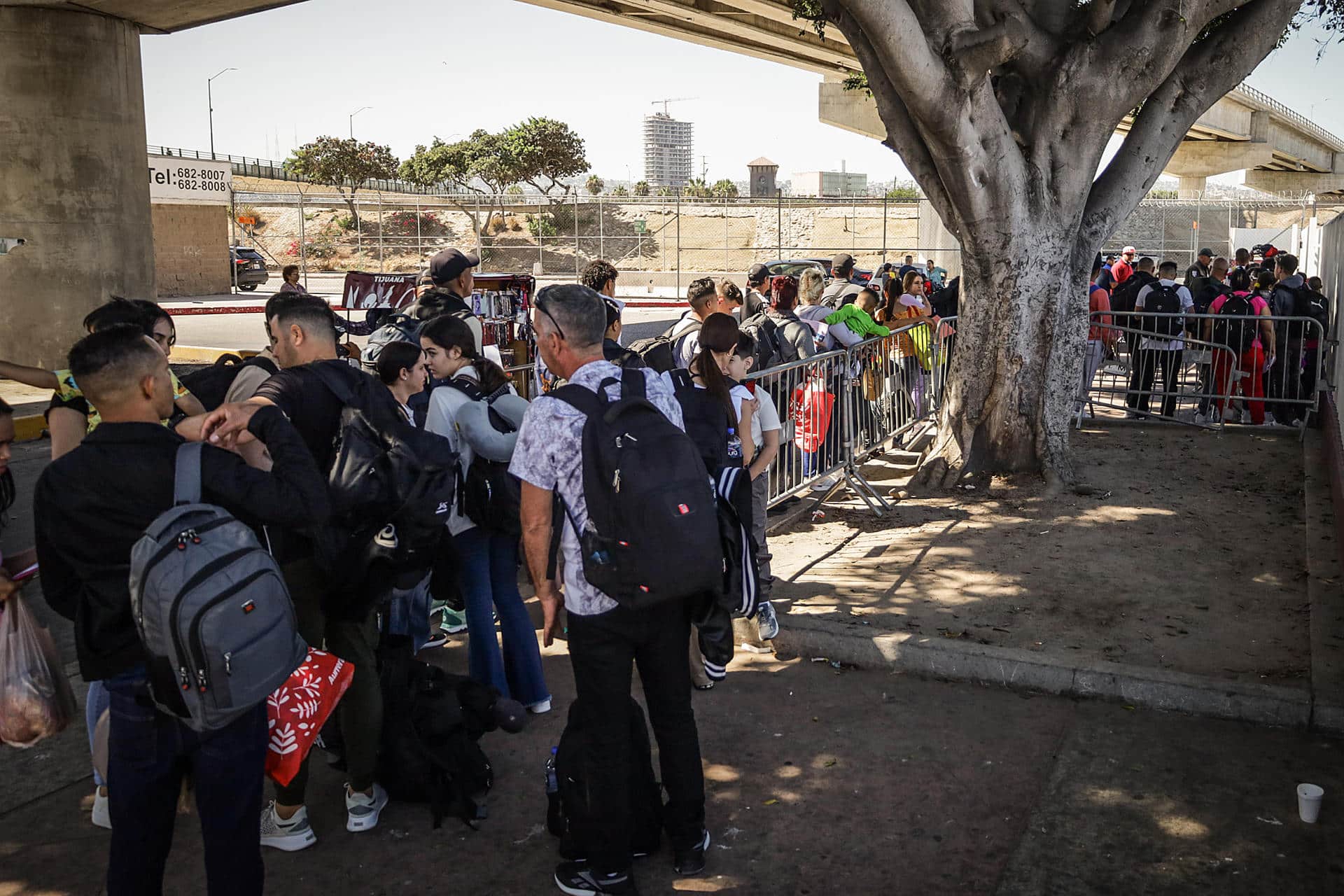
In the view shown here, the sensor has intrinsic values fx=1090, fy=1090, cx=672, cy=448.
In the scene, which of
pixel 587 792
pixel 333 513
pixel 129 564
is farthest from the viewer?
pixel 333 513

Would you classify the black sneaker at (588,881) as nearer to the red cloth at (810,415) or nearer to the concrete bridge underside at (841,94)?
the red cloth at (810,415)

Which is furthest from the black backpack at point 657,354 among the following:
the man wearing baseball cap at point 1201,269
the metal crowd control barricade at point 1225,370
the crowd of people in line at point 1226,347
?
the man wearing baseball cap at point 1201,269

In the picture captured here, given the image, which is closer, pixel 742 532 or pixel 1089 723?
pixel 742 532

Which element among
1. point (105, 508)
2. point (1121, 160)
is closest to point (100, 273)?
point (1121, 160)

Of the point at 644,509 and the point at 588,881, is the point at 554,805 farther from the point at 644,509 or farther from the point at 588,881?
the point at 644,509

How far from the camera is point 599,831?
12.4ft

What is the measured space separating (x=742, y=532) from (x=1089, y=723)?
212 centimetres

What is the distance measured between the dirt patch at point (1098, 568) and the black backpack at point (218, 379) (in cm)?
350

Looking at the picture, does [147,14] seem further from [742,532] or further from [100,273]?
[742,532]

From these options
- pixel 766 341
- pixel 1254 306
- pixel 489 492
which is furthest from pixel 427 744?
pixel 1254 306

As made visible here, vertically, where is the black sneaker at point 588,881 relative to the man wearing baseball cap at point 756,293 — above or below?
below

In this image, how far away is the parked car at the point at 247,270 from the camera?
41344 mm

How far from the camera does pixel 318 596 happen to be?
4.20 m

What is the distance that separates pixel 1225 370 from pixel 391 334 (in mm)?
10252
